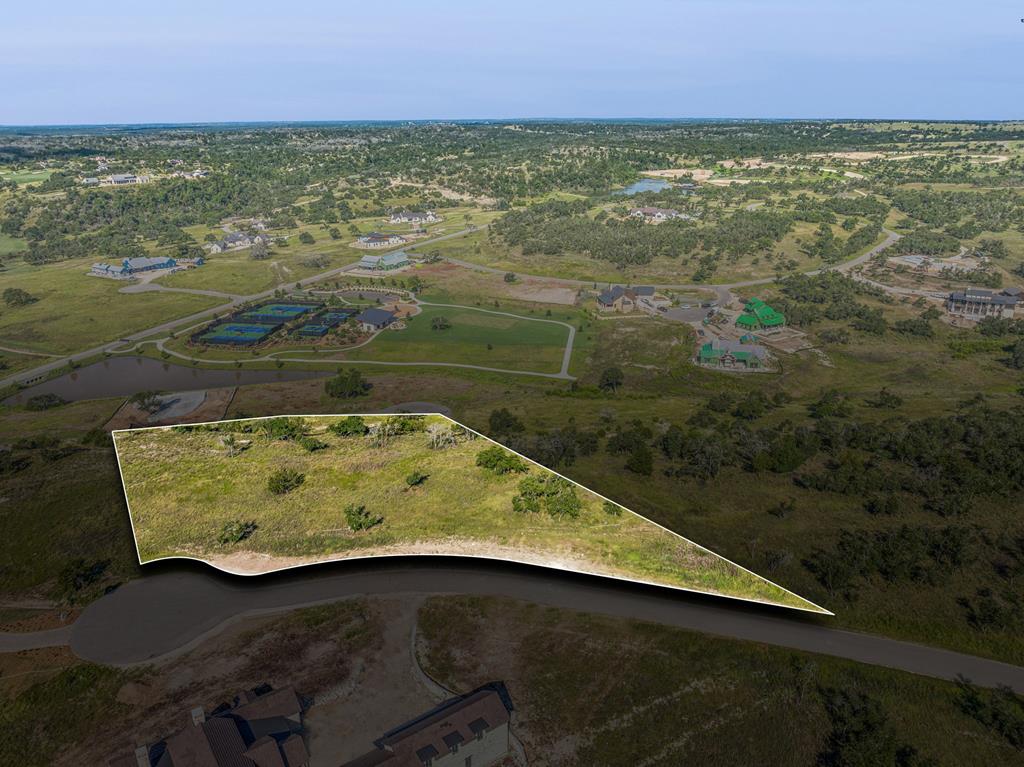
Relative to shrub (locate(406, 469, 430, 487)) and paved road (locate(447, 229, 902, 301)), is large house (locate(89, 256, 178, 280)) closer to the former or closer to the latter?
paved road (locate(447, 229, 902, 301))

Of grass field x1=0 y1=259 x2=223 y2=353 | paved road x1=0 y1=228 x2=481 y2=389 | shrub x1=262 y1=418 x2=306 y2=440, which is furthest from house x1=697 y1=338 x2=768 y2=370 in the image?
grass field x1=0 y1=259 x2=223 y2=353

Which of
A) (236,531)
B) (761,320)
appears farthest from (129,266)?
(761,320)

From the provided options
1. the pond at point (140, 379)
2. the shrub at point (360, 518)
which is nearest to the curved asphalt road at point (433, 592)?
the shrub at point (360, 518)

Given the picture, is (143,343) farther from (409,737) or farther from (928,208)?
(928,208)

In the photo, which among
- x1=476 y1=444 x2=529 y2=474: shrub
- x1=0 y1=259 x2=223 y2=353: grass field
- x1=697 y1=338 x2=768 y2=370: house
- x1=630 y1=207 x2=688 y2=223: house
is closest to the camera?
x1=476 y1=444 x2=529 y2=474: shrub

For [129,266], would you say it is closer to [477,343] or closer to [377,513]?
[477,343]

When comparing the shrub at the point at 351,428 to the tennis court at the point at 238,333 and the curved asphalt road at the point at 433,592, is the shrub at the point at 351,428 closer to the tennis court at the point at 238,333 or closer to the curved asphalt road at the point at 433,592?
the curved asphalt road at the point at 433,592
